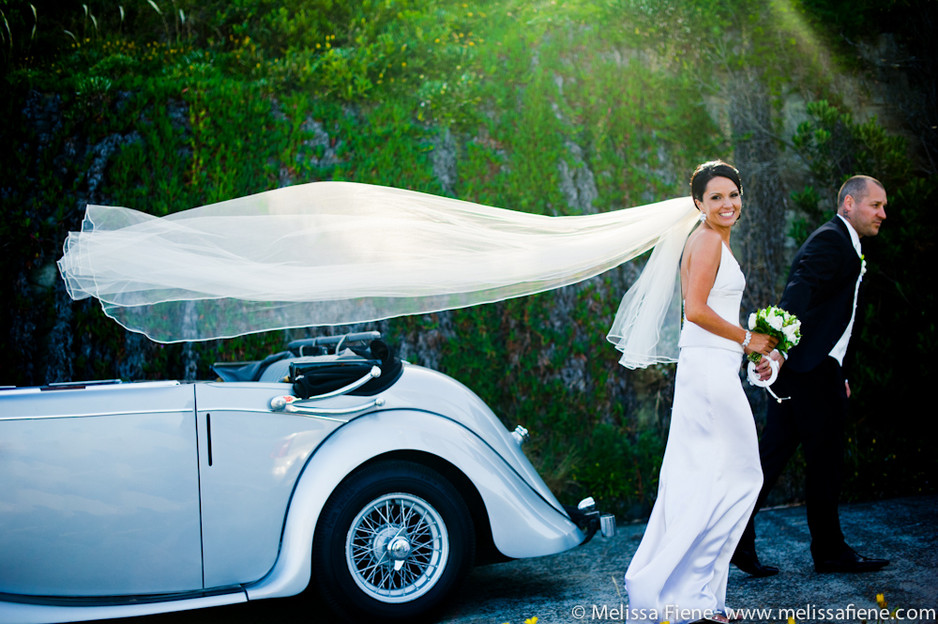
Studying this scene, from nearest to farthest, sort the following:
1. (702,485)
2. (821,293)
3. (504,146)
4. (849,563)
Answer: (702,485) < (849,563) < (821,293) < (504,146)

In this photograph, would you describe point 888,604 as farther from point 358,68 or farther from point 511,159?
point 358,68

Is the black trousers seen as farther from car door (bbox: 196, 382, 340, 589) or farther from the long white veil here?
car door (bbox: 196, 382, 340, 589)

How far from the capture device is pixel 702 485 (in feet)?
11.6


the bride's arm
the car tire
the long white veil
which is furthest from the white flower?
the car tire

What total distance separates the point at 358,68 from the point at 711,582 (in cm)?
530

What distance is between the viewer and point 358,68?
6.88m

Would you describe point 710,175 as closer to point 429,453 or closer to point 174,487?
point 429,453

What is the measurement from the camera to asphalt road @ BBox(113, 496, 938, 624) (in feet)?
12.1

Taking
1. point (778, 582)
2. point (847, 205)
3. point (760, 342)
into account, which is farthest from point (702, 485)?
point (847, 205)

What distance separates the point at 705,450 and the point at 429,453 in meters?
1.34

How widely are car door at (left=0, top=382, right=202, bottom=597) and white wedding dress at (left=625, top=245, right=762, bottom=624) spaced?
2109 millimetres

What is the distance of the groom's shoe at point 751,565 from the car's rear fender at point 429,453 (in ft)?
3.19

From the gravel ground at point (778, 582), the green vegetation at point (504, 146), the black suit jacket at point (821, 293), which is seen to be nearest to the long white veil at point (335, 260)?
the black suit jacket at point (821, 293)

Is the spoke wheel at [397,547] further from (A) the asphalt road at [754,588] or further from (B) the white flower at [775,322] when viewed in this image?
(B) the white flower at [775,322]
